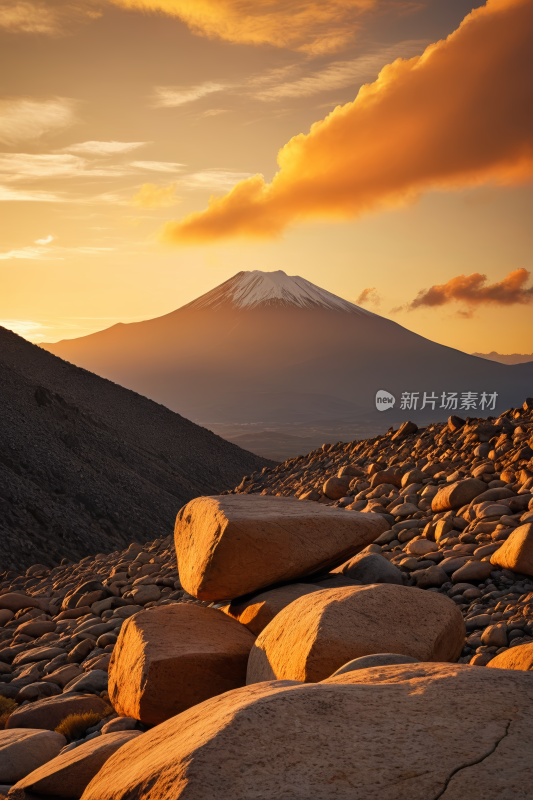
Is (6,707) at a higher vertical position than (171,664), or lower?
lower

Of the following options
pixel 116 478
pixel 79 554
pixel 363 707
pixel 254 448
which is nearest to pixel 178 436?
pixel 116 478

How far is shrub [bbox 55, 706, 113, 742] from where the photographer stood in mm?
5723

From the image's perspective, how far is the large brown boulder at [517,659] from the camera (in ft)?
13.3

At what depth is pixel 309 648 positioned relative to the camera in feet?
14.6

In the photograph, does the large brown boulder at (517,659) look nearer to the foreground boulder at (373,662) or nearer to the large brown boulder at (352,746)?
the foreground boulder at (373,662)

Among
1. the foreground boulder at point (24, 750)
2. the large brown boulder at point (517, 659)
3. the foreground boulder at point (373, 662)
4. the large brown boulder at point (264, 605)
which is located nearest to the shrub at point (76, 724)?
the foreground boulder at point (24, 750)

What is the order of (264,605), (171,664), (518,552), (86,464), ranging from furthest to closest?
1. (86,464)
2. (264,605)
3. (518,552)
4. (171,664)

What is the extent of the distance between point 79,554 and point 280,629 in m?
17.5

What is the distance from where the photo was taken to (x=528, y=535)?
6355 millimetres

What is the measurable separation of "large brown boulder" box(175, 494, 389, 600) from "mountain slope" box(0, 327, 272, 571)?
1399cm

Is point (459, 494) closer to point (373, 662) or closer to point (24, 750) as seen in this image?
point (373, 662)

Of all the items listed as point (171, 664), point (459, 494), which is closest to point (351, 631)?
point (171, 664)

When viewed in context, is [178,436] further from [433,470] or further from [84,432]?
[433,470]

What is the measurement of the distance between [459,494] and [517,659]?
15.5 ft
